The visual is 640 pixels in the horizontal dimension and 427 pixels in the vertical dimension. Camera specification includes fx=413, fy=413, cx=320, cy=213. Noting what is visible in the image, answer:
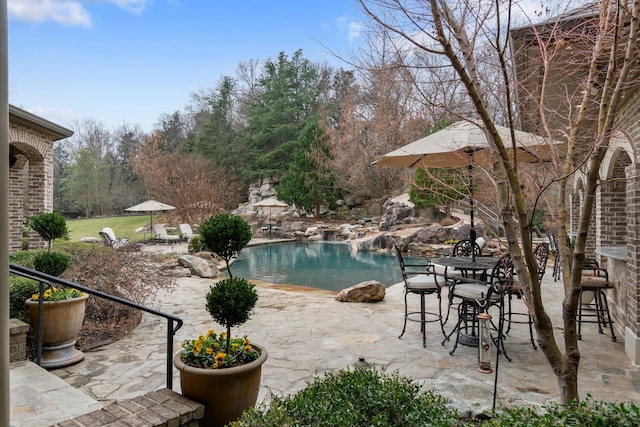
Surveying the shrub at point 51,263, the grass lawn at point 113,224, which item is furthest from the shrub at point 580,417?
the grass lawn at point 113,224

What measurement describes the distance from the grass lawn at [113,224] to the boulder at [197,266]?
12.4 m

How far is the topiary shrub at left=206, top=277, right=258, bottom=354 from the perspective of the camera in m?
2.61

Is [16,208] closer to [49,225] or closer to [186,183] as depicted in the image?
[49,225]

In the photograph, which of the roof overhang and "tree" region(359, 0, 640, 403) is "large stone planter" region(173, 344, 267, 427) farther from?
the roof overhang

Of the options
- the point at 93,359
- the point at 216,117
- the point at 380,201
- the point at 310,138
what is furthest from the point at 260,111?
the point at 93,359

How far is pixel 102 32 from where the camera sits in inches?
357

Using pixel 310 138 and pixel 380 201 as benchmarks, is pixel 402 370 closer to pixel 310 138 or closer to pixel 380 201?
pixel 380 201

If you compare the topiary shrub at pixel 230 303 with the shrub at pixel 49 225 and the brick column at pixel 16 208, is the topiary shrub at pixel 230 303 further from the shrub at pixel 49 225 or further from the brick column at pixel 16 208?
the brick column at pixel 16 208

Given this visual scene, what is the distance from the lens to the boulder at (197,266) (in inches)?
364

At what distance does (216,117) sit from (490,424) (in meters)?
29.4

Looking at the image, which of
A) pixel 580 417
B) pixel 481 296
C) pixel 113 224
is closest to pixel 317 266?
pixel 481 296

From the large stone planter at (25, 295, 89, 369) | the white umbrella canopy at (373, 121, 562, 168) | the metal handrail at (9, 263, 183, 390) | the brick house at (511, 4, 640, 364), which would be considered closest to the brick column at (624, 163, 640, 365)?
the brick house at (511, 4, 640, 364)

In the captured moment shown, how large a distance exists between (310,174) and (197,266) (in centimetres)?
1447

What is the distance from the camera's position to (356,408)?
6.22 feet
